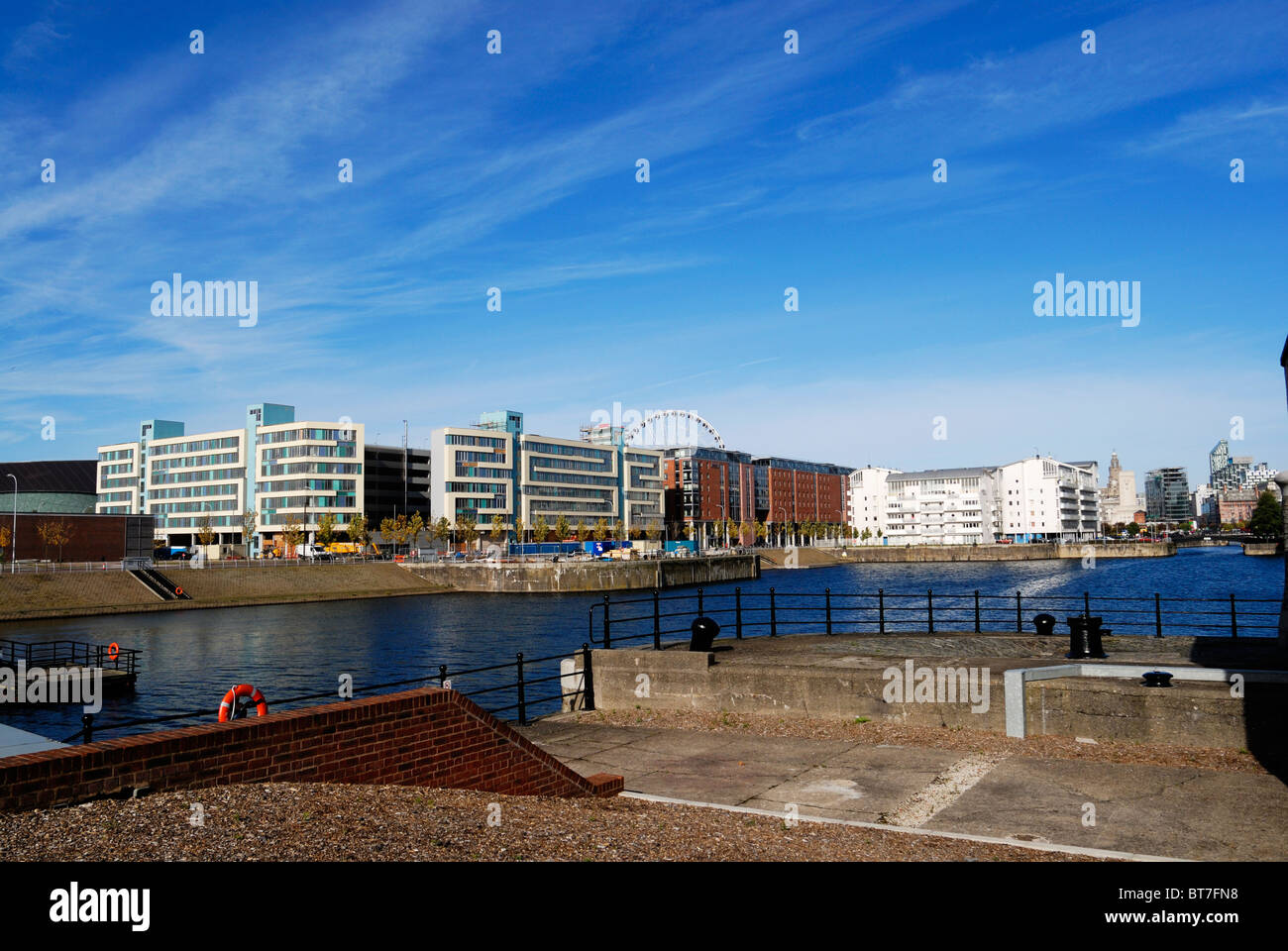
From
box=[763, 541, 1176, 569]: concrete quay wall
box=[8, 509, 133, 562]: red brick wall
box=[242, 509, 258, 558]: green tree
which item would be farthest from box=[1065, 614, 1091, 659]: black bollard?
box=[763, 541, 1176, 569]: concrete quay wall

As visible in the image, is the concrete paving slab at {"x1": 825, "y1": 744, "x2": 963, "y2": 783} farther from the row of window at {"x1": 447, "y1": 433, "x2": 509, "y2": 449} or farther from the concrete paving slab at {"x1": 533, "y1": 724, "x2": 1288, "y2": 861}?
the row of window at {"x1": 447, "y1": 433, "x2": 509, "y2": 449}

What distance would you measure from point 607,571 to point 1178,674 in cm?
9395

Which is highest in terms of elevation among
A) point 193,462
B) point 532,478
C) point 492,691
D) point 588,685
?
point 193,462

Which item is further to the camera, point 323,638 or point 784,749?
point 323,638

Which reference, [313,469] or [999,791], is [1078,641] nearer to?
[999,791]

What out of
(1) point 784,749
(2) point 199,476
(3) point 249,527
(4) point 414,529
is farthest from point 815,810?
(2) point 199,476

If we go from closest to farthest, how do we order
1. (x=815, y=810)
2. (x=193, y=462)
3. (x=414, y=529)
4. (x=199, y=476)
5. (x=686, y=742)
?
1. (x=815, y=810)
2. (x=686, y=742)
3. (x=414, y=529)
4. (x=199, y=476)
5. (x=193, y=462)

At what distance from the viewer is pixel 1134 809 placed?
10.1 m

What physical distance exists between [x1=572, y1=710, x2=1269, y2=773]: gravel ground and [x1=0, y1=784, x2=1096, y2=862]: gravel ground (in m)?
4.66

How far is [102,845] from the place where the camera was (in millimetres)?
6664

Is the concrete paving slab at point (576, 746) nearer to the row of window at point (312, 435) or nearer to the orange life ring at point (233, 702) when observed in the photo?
the orange life ring at point (233, 702)

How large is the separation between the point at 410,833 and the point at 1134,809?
7792 millimetres

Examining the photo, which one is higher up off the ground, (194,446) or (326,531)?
(194,446)
